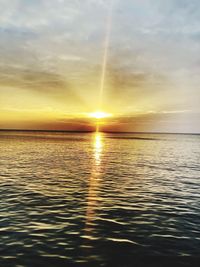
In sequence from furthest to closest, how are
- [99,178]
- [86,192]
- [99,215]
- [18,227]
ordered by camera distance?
[99,178], [86,192], [99,215], [18,227]

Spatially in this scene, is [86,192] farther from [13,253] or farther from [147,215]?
[13,253]

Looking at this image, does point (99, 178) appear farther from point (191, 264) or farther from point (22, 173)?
point (191, 264)

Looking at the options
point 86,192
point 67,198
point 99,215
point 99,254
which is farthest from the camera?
point 86,192

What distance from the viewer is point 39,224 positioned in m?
16.4

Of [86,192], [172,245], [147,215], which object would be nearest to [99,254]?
[172,245]

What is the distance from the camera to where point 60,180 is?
31.4 m

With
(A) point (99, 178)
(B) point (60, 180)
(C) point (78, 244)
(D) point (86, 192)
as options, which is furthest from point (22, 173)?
(C) point (78, 244)

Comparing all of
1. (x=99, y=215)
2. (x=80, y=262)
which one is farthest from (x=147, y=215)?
(x=80, y=262)

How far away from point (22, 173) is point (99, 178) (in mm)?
10115

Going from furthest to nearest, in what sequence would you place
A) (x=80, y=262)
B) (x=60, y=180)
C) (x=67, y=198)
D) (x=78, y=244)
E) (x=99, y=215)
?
(x=60, y=180)
(x=67, y=198)
(x=99, y=215)
(x=78, y=244)
(x=80, y=262)

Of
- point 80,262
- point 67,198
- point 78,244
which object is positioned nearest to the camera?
point 80,262

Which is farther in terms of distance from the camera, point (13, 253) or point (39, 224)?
point (39, 224)

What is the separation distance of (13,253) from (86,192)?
43.9ft

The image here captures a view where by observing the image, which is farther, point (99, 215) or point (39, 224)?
point (99, 215)
